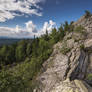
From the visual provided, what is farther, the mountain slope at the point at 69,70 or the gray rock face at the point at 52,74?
the gray rock face at the point at 52,74

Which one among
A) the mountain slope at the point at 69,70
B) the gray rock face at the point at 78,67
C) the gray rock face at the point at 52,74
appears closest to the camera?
the mountain slope at the point at 69,70

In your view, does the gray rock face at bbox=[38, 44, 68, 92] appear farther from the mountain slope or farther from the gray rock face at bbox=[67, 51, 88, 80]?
the gray rock face at bbox=[67, 51, 88, 80]

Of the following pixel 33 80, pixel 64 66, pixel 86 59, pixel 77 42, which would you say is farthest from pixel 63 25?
pixel 33 80

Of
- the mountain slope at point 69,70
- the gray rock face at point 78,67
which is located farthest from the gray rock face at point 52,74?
the gray rock face at point 78,67

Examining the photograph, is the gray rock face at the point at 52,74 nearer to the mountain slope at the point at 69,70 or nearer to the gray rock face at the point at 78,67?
the mountain slope at the point at 69,70

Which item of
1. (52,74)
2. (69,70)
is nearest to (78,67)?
(69,70)

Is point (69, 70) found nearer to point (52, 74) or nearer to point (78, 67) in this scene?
point (78, 67)

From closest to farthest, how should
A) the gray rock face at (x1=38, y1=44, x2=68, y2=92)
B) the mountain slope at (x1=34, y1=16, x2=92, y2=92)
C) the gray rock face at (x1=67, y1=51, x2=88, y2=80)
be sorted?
the mountain slope at (x1=34, y1=16, x2=92, y2=92) < the gray rock face at (x1=38, y1=44, x2=68, y2=92) < the gray rock face at (x1=67, y1=51, x2=88, y2=80)

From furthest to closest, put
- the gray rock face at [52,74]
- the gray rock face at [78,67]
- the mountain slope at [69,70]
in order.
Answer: the gray rock face at [78,67], the gray rock face at [52,74], the mountain slope at [69,70]

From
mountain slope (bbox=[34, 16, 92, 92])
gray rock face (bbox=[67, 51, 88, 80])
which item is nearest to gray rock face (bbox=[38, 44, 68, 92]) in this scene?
mountain slope (bbox=[34, 16, 92, 92])

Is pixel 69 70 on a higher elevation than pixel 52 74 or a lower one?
higher

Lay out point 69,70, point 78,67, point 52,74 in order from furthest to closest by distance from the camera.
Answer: point 78,67 → point 52,74 → point 69,70

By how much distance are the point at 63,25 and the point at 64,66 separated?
18.0 meters

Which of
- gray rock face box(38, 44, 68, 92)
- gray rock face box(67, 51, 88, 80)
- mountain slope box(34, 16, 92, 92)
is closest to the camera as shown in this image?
mountain slope box(34, 16, 92, 92)
